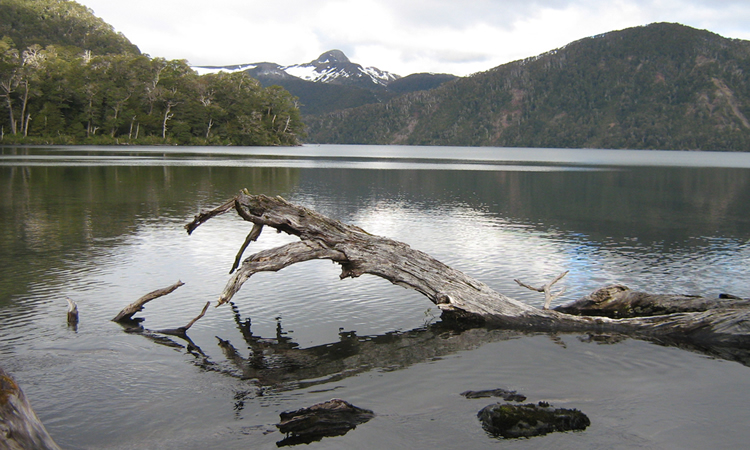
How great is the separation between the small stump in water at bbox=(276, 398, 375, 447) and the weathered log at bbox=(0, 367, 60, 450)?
3.51m

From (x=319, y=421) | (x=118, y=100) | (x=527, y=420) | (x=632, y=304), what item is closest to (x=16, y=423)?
(x=319, y=421)

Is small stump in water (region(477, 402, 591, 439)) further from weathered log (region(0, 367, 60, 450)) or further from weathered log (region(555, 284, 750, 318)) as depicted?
weathered log (region(0, 367, 60, 450))

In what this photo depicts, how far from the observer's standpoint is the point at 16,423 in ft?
19.1

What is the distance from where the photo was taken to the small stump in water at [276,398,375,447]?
884cm

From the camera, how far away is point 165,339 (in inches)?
514

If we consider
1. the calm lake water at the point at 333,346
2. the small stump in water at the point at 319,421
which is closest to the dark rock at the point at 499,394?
the calm lake water at the point at 333,346

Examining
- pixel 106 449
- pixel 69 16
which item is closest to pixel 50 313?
pixel 106 449

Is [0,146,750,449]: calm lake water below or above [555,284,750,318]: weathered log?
below

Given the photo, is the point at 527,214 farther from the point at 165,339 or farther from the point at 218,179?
the point at 218,179

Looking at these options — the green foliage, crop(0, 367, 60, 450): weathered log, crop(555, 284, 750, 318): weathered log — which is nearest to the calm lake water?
crop(555, 284, 750, 318): weathered log

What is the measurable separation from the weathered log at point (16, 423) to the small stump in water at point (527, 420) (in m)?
6.35

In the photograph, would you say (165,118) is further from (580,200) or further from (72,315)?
(72,315)

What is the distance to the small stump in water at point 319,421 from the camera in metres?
8.84

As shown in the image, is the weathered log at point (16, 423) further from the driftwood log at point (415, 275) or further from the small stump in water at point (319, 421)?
the driftwood log at point (415, 275)
